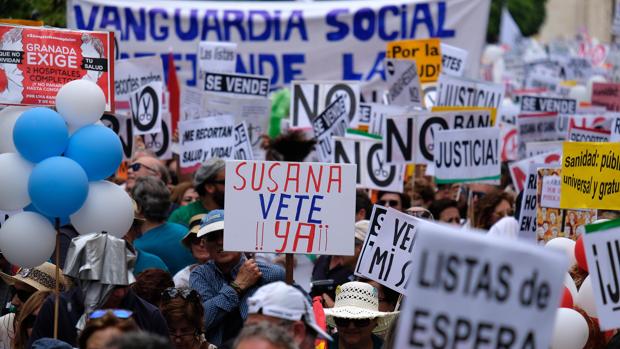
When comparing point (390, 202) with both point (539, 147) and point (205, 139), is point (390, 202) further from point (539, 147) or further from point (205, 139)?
point (539, 147)

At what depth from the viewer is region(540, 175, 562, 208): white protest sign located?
960 cm

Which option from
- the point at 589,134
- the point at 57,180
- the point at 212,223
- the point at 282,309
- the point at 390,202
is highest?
the point at 57,180

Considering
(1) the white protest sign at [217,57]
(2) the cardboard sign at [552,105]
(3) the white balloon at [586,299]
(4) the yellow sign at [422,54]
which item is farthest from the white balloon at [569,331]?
(2) the cardboard sign at [552,105]

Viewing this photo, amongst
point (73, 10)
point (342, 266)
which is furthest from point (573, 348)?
point (73, 10)

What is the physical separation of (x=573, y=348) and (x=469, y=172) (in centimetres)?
496

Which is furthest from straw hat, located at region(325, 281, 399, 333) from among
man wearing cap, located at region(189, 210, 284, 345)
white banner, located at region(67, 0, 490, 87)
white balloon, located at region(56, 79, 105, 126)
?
white banner, located at region(67, 0, 490, 87)

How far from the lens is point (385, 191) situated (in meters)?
12.3

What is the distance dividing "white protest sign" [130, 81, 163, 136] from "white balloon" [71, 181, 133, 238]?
5.38m

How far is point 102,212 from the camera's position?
24.1ft

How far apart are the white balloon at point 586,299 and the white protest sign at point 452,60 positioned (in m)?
8.51

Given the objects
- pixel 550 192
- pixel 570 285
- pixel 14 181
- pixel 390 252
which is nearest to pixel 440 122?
pixel 550 192

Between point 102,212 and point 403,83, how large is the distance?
23.9 feet

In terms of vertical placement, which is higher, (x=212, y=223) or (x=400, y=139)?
(x=400, y=139)

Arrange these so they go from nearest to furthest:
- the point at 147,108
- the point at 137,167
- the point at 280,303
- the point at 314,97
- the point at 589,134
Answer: the point at 280,303 < the point at 137,167 < the point at 589,134 < the point at 147,108 < the point at 314,97
